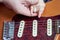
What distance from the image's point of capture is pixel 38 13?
3.06 feet

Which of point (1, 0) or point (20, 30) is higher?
point (1, 0)

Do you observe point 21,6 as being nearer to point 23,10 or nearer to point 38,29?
point 23,10

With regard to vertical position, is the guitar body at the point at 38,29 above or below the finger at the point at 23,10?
below

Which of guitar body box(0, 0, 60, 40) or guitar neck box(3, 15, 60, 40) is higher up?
guitar body box(0, 0, 60, 40)

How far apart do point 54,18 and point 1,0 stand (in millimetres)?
307

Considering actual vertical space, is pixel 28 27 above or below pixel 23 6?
below

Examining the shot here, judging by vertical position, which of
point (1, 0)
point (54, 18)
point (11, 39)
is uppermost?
point (1, 0)

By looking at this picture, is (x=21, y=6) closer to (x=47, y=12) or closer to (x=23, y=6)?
(x=23, y=6)

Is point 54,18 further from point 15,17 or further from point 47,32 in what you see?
point 15,17

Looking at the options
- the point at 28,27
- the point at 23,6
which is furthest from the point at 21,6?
the point at 28,27

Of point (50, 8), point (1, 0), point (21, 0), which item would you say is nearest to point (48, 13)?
point (50, 8)

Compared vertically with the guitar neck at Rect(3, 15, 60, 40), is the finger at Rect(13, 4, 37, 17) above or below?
above

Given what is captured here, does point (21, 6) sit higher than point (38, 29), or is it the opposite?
point (21, 6)

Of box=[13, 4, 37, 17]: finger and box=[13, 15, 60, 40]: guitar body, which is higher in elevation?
box=[13, 4, 37, 17]: finger
